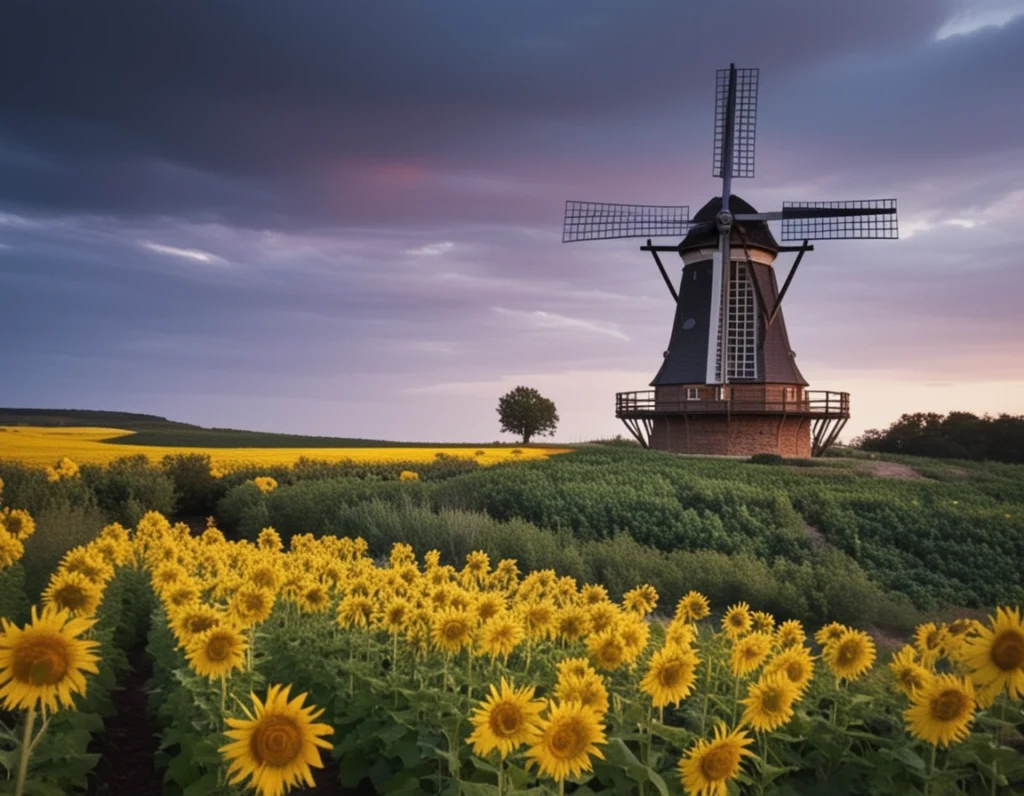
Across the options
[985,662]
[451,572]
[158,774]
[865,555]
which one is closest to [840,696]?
[985,662]

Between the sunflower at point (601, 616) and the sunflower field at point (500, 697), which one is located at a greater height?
the sunflower at point (601, 616)

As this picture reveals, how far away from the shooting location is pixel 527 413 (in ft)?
157

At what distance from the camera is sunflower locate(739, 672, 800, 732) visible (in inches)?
135

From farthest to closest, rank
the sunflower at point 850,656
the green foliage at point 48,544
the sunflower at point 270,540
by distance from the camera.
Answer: the green foliage at point 48,544 < the sunflower at point 270,540 < the sunflower at point 850,656

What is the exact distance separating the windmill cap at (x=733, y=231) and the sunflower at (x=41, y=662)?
2842cm

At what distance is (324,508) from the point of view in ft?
47.8

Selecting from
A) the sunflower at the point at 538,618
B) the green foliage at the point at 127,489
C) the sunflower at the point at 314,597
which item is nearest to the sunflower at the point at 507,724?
the sunflower at the point at 538,618

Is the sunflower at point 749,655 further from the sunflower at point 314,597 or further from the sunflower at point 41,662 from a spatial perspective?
the sunflower at point 41,662

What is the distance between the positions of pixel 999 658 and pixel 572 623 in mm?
1919

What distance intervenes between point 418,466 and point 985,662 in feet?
59.7

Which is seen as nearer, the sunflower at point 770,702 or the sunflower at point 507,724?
the sunflower at point 507,724

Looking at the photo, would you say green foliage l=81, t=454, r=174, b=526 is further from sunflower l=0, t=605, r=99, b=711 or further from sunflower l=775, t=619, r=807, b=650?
sunflower l=0, t=605, r=99, b=711

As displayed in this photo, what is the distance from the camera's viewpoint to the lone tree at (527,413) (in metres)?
48.0

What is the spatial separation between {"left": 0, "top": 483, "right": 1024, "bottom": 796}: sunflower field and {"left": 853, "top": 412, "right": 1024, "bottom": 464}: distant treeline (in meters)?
42.8
